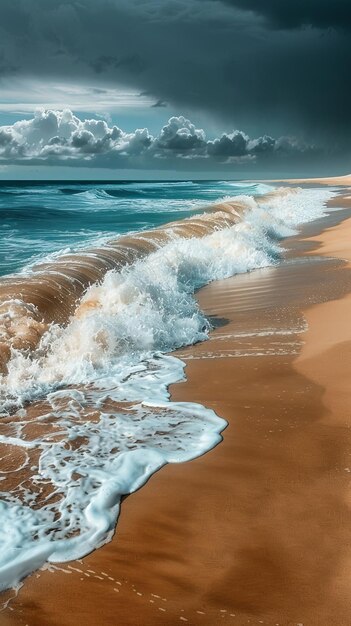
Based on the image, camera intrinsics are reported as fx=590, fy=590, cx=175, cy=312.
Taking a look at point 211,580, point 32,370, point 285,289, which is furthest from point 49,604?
point 285,289

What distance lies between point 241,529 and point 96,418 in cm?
195

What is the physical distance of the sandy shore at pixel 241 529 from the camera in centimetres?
258

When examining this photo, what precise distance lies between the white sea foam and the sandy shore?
6.6 inches

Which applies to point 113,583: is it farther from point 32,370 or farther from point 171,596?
point 32,370

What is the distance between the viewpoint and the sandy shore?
102 inches

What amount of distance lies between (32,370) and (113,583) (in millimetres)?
3580

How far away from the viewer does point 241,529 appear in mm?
3154

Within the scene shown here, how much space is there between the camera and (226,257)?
44.7ft

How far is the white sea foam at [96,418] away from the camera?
3246 mm

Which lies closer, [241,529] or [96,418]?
[241,529]

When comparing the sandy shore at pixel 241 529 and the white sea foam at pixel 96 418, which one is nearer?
the sandy shore at pixel 241 529

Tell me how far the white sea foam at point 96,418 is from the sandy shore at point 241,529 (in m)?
0.17

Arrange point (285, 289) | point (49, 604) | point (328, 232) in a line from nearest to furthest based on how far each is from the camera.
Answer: point (49, 604) < point (285, 289) < point (328, 232)

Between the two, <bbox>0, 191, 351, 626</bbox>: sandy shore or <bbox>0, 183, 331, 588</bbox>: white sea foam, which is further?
<bbox>0, 183, 331, 588</bbox>: white sea foam
